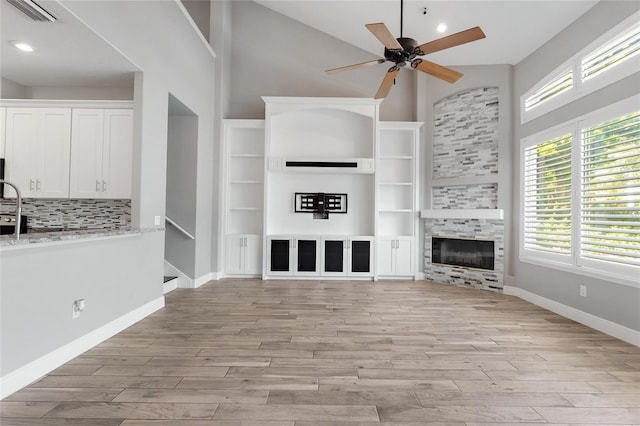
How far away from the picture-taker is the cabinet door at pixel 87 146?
3.94 meters

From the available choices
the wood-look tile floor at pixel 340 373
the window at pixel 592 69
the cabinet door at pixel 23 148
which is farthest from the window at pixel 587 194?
the cabinet door at pixel 23 148

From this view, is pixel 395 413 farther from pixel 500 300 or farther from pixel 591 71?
pixel 591 71

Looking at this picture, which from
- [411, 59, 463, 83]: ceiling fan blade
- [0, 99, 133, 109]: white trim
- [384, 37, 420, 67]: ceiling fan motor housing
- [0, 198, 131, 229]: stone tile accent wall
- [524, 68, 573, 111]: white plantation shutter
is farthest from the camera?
[0, 198, 131, 229]: stone tile accent wall

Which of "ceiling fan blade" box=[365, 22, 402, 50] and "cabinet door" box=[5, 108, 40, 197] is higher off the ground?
"ceiling fan blade" box=[365, 22, 402, 50]

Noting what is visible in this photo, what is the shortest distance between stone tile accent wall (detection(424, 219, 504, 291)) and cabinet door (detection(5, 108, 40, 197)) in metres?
5.80

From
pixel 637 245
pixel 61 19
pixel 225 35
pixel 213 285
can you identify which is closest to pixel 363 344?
pixel 637 245

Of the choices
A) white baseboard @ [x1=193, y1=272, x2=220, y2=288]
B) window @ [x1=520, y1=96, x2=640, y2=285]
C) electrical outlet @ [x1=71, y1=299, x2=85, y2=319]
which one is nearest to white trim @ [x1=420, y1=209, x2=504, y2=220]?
window @ [x1=520, y1=96, x2=640, y2=285]

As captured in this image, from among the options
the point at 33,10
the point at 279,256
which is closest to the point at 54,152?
the point at 33,10

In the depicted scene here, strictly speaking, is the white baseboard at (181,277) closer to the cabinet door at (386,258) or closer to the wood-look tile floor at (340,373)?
the wood-look tile floor at (340,373)

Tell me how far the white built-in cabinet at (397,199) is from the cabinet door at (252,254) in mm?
2141

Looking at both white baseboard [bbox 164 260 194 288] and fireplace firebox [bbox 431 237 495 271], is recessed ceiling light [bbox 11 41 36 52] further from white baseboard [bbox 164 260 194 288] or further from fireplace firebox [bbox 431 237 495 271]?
fireplace firebox [bbox 431 237 495 271]

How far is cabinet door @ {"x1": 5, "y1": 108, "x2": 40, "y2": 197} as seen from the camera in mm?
Answer: 3898

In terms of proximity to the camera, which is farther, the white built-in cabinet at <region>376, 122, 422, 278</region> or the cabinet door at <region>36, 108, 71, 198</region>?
the white built-in cabinet at <region>376, 122, 422, 278</region>

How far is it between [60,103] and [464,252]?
6088 millimetres
